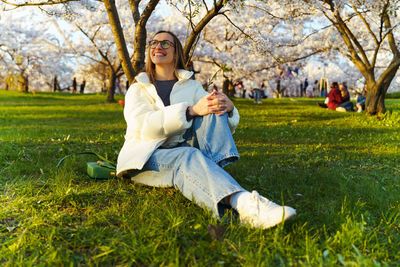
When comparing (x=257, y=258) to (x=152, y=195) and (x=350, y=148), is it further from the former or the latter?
(x=350, y=148)

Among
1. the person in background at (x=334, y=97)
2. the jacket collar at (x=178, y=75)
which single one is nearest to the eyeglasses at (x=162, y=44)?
the jacket collar at (x=178, y=75)

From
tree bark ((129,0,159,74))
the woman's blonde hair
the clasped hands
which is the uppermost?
tree bark ((129,0,159,74))

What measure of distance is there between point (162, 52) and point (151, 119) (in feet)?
2.70

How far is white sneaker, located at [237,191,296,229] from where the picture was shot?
2.30m

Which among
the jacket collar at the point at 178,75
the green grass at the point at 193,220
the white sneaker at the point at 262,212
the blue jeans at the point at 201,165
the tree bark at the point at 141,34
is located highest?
the tree bark at the point at 141,34

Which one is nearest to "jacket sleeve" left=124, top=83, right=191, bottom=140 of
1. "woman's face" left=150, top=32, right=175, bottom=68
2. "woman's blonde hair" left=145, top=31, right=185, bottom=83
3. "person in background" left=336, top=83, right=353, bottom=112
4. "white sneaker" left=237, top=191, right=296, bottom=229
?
"woman's blonde hair" left=145, top=31, right=185, bottom=83

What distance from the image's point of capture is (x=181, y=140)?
337 centimetres

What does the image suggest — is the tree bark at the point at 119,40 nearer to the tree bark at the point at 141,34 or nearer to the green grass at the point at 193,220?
the tree bark at the point at 141,34

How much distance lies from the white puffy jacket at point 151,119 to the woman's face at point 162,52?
179 millimetres

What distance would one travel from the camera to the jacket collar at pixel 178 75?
11.6 feet

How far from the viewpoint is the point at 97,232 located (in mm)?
2344

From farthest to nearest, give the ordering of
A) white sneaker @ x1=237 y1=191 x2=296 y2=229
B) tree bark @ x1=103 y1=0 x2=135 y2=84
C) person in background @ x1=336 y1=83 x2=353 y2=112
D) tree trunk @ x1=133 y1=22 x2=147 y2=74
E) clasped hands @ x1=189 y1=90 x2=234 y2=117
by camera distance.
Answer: person in background @ x1=336 y1=83 x2=353 y2=112 < tree trunk @ x1=133 y1=22 x2=147 y2=74 < tree bark @ x1=103 y1=0 x2=135 y2=84 < clasped hands @ x1=189 y1=90 x2=234 y2=117 < white sneaker @ x1=237 y1=191 x2=296 y2=229

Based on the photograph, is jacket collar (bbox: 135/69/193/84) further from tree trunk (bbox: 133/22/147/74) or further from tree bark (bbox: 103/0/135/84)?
tree trunk (bbox: 133/22/147/74)

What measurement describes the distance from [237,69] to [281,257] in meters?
22.6
